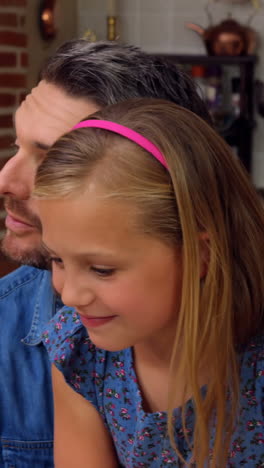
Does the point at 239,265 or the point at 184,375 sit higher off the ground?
the point at 239,265

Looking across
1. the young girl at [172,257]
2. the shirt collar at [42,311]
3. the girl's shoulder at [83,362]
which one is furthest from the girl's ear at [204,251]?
the shirt collar at [42,311]

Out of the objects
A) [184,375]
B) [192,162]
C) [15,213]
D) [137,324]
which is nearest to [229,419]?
[184,375]

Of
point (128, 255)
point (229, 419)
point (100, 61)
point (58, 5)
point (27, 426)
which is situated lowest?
point (27, 426)

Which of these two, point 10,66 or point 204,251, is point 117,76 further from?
point 10,66

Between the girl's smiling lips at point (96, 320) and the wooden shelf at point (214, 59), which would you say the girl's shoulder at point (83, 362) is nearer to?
the girl's smiling lips at point (96, 320)

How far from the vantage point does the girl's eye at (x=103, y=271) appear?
97 centimetres

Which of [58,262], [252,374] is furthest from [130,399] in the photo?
[58,262]

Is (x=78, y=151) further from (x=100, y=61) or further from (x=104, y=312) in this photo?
(x=100, y=61)

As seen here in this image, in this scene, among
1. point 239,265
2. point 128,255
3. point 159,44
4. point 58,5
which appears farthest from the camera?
point 159,44

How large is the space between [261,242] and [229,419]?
0.28m

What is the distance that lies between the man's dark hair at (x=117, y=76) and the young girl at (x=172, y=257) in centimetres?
27

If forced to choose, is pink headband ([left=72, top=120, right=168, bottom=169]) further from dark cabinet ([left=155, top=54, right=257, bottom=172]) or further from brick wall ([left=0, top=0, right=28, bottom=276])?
dark cabinet ([left=155, top=54, right=257, bottom=172])

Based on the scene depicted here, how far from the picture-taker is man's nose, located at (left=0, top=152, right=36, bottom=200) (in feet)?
4.58

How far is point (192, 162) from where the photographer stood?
100 centimetres
